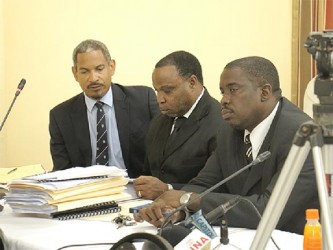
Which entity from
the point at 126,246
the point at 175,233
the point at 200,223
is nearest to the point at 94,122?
the point at 175,233

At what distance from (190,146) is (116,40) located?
1822 millimetres

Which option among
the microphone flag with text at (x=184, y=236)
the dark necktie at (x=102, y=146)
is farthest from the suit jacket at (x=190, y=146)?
the microphone flag with text at (x=184, y=236)

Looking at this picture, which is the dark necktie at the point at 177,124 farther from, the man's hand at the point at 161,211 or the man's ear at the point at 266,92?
the man's hand at the point at 161,211

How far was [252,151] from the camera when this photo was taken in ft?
8.38

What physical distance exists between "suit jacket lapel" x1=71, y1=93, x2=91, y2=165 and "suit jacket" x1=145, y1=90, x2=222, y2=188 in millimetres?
455

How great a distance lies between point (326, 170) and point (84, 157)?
2.48 metres

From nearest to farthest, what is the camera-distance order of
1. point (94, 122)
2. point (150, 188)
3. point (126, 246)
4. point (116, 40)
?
point (126, 246), point (150, 188), point (94, 122), point (116, 40)

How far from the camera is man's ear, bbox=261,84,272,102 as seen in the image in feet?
8.48

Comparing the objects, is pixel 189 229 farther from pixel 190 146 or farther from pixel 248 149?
pixel 190 146

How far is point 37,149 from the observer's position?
513cm

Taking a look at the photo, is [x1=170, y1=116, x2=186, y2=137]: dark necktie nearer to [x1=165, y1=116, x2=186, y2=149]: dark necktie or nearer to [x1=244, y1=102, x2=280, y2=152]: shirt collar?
[x1=165, y1=116, x2=186, y2=149]: dark necktie

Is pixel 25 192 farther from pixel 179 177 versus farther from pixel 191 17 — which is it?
pixel 191 17

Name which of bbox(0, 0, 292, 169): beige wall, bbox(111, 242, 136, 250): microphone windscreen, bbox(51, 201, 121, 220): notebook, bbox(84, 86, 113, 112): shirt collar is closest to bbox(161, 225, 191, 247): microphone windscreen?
bbox(111, 242, 136, 250): microphone windscreen

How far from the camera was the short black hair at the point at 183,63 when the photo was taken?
10.8ft
